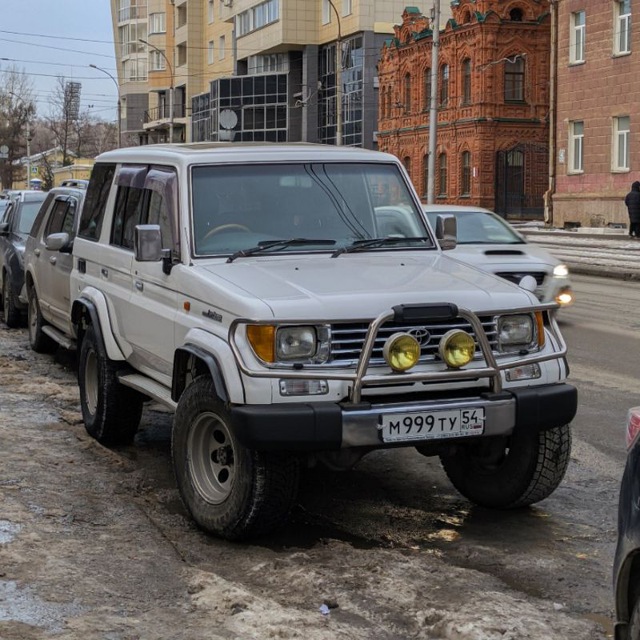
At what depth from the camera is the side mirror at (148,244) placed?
22.5 ft

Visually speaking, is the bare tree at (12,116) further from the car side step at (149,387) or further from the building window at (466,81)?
the car side step at (149,387)

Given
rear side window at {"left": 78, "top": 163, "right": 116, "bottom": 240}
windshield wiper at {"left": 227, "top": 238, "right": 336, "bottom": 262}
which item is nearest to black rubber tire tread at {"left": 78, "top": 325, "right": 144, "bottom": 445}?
rear side window at {"left": 78, "top": 163, "right": 116, "bottom": 240}

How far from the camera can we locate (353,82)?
227 feet

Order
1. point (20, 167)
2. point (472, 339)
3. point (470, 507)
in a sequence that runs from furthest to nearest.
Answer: point (20, 167) → point (470, 507) → point (472, 339)

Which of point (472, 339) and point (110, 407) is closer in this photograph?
point (472, 339)

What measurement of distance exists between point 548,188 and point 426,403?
159 ft

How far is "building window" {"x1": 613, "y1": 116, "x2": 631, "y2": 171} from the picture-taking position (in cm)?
4419

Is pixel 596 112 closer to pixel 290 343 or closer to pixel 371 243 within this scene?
pixel 371 243

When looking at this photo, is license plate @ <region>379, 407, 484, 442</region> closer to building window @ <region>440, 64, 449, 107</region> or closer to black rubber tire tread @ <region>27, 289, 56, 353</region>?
black rubber tire tread @ <region>27, 289, 56, 353</region>

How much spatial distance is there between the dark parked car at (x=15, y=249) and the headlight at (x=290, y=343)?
10004 mm

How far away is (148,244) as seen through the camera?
22.5ft

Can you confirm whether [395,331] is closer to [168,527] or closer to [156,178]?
[168,527]

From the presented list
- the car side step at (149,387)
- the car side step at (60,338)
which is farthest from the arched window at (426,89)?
the car side step at (149,387)

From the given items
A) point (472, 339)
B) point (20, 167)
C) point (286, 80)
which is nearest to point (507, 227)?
point (472, 339)
